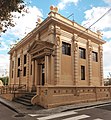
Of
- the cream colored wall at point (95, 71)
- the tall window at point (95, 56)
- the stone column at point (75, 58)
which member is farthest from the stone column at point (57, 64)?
the tall window at point (95, 56)

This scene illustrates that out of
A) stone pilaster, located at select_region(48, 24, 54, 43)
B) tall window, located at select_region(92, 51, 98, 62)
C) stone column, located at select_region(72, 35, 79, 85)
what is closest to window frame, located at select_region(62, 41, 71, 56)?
stone column, located at select_region(72, 35, 79, 85)

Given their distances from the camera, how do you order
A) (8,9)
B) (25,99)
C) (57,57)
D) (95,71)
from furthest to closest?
(95,71), (57,57), (25,99), (8,9)

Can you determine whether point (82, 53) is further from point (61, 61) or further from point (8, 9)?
point (8, 9)

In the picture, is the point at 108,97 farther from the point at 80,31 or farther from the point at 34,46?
the point at 34,46

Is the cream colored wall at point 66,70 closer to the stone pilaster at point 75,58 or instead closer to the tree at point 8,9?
the stone pilaster at point 75,58

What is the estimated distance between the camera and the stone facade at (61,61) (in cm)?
1349

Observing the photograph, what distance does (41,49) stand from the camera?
656 inches

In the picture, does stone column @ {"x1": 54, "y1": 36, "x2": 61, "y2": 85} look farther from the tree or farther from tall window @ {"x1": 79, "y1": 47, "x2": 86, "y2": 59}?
the tree

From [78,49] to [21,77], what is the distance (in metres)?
9.42

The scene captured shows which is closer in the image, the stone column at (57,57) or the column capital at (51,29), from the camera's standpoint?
the stone column at (57,57)

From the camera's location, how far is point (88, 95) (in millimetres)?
15102

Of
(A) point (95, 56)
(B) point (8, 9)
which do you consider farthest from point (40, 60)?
(B) point (8, 9)

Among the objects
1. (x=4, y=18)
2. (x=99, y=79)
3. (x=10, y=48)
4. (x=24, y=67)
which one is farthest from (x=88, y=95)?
(x=10, y=48)

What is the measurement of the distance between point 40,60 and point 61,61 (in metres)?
3.01
